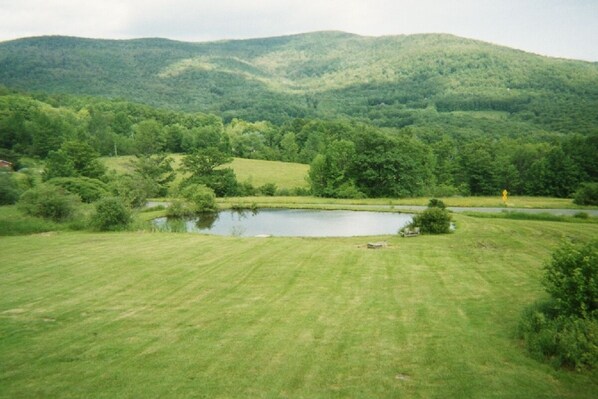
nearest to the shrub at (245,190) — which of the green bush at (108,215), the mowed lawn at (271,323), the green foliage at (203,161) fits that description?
the green foliage at (203,161)

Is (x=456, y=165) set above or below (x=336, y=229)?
above

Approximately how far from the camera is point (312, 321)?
44.1 feet

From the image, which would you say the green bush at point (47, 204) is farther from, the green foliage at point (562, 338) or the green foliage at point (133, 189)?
the green foliage at point (562, 338)

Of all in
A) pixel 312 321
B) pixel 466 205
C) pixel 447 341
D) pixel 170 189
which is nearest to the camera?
pixel 447 341

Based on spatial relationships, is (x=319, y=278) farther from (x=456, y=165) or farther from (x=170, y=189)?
(x=456, y=165)

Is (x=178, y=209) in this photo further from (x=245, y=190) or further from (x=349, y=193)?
(x=349, y=193)

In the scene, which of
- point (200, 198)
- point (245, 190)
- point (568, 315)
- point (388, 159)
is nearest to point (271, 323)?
point (568, 315)

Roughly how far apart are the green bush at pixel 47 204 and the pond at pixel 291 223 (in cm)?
722

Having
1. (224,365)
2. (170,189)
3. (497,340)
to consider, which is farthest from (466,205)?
(224,365)

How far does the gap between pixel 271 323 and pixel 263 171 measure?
7425 cm

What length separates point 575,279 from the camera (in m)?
11.2

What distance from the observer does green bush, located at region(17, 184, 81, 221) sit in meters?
34.3

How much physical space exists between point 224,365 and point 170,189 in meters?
56.5

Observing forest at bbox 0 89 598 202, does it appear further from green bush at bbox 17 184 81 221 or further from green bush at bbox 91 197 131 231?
green bush at bbox 91 197 131 231
